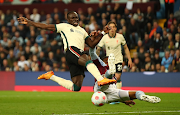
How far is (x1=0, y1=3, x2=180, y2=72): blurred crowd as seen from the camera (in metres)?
14.2

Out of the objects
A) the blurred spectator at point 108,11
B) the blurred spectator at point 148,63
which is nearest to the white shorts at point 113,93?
the blurred spectator at point 148,63

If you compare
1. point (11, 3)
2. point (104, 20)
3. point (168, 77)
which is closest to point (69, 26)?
point (168, 77)

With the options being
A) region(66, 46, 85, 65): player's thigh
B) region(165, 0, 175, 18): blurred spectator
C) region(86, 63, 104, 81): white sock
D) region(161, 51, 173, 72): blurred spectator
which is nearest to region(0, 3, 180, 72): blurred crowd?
region(161, 51, 173, 72): blurred spectator

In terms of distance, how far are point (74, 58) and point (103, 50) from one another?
8.35 m

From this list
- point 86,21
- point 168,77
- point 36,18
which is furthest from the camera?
point 36,18

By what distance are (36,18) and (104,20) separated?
14.7 ft

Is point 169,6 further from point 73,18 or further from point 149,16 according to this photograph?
point 73,18

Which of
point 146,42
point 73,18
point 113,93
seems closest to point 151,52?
point 146,42

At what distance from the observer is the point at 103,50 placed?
15.0 m

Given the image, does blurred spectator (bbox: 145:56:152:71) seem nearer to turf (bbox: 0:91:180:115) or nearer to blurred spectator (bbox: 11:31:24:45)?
turf (bbox: 0:91:180:115)

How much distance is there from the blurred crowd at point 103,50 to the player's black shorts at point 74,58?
23.9 feet

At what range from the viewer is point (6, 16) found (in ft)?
62.3

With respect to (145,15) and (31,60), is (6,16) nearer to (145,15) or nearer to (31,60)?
(31,60)

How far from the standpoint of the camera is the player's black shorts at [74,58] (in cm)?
670
